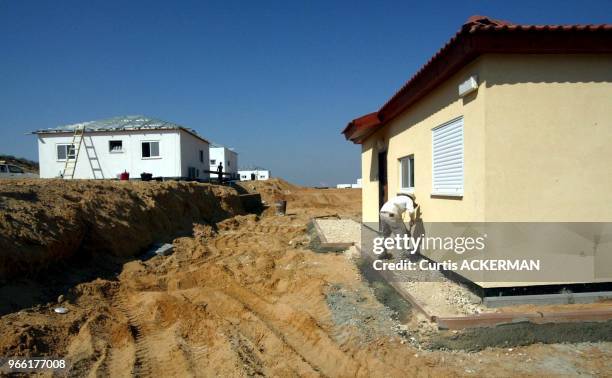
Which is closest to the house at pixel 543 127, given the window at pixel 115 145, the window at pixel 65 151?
the window at pixel 115 145

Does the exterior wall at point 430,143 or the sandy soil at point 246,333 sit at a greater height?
the exterior wall at point 430,143

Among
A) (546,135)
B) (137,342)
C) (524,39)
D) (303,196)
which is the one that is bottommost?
→ (137,342)

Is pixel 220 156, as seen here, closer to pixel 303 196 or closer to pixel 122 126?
pixel 303 196

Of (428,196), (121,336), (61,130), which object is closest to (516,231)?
(428,196)

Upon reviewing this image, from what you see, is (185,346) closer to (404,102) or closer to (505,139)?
(505,139)

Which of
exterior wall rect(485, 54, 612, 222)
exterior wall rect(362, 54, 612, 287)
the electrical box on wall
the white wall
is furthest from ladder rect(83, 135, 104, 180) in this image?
exterior wall rect(485, 54, 612, 222)

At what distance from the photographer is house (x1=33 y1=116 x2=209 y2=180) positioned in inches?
902

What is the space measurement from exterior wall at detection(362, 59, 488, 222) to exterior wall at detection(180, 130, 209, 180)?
1604 cm

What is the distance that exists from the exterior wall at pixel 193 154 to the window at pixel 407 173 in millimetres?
17431

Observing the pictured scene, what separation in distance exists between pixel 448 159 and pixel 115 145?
74.0 ft

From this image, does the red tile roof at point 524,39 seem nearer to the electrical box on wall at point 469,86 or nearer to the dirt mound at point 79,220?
the electrical box on wall at point 469,86

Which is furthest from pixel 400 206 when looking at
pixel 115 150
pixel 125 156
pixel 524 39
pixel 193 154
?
pixel 115 150

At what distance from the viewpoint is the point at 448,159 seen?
6.02 m

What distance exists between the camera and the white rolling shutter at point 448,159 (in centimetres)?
562
